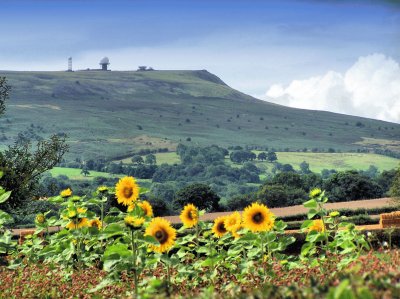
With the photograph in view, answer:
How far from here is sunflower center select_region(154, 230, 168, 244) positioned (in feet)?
27.9

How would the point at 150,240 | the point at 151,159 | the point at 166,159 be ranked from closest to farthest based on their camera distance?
the point at 150,240, the point at 151,159, the point at 166,159

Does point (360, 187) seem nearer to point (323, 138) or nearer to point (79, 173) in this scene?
point (79, 173)

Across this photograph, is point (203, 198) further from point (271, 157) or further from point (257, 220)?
point (271, 157)

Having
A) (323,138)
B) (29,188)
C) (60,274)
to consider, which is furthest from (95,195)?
(323,138)

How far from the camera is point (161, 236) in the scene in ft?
28.0

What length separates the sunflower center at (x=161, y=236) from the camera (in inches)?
A: 335

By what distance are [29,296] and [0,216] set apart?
125 centimetres

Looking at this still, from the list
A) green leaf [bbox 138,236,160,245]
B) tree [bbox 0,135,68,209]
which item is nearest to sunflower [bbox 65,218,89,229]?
green leaf [bbox 138,236,160,245]

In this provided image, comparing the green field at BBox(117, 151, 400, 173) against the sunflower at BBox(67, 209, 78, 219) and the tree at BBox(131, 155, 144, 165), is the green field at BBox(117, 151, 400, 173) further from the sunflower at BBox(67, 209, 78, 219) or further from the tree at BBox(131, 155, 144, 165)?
the sunflower at BBox(67, 209, 78, 219)

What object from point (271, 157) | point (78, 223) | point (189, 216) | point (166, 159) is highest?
point (189, 216)

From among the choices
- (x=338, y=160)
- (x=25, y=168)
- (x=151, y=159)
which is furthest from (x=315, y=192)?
(x=338, y=160)

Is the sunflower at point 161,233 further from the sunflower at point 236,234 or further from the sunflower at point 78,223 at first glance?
the sunflower at point 78,223

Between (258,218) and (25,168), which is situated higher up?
(258,218)

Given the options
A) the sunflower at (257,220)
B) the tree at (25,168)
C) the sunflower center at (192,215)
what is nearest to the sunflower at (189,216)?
the sunflower center at (192,215)
